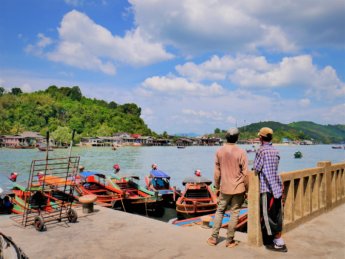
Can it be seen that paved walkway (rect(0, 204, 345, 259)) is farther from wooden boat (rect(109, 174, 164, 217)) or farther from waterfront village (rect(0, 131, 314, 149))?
waterfront village (rect(0, 131, 314, 149))

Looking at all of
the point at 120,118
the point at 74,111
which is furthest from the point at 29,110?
the point at 120,118

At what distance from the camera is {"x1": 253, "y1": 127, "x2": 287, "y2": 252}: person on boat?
5406 mm

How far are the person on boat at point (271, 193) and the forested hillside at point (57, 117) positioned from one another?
129 m

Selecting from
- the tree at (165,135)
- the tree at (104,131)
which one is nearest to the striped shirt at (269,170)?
the tree at (104,131)

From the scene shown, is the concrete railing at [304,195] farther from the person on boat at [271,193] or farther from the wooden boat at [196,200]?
the wooden boat at [196,200]

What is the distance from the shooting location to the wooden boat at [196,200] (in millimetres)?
15961

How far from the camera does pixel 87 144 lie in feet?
455

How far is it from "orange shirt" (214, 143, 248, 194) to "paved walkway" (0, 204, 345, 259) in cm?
112

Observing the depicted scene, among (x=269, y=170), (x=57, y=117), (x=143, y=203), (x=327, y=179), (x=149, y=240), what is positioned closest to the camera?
(x=269, y=170)

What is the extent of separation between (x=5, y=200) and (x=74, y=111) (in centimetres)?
14397

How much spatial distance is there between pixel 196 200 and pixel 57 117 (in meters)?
140

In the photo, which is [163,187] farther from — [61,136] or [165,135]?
[165,135]

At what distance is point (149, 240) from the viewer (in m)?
6.30

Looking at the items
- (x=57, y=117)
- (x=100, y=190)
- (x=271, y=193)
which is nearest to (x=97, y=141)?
(x=57, y=117)
